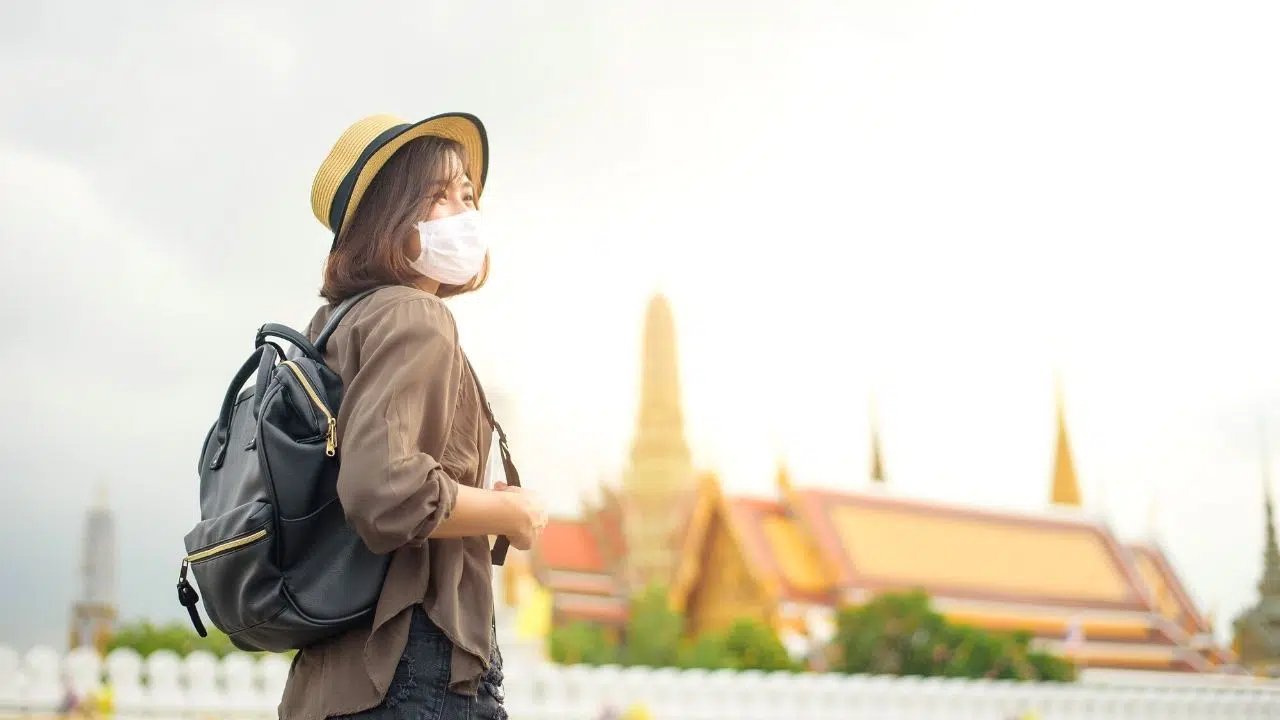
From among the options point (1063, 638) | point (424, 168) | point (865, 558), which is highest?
point (424, 168)

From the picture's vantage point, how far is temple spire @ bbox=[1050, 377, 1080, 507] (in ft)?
80.3

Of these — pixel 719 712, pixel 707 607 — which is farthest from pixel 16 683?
pixel 707 607

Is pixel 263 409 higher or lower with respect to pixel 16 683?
higher

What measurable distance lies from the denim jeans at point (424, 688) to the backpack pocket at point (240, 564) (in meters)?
0.13

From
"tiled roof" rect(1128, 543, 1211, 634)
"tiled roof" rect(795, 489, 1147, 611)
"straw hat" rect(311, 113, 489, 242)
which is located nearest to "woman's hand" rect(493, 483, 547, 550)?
"straw hat" rect(311, 113, 489, 242)

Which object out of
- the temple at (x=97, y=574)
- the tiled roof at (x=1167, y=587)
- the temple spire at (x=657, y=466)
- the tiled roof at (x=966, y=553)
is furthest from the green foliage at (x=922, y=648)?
the temple at (x=97, y=574)

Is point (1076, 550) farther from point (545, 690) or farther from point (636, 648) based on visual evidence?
point (545, 690)

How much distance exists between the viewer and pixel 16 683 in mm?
7730

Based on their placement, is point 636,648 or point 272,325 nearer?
point 272,325

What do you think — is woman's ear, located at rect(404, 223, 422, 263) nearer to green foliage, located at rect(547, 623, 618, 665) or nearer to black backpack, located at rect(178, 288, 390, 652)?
black backpack, located at rect(178, 288, 390, 652)

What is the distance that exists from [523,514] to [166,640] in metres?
18.7

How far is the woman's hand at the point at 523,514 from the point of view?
1.48m

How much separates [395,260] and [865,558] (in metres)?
15.7

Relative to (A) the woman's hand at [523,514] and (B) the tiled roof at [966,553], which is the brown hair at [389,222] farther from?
(B) the tiled roof at [966,553]
